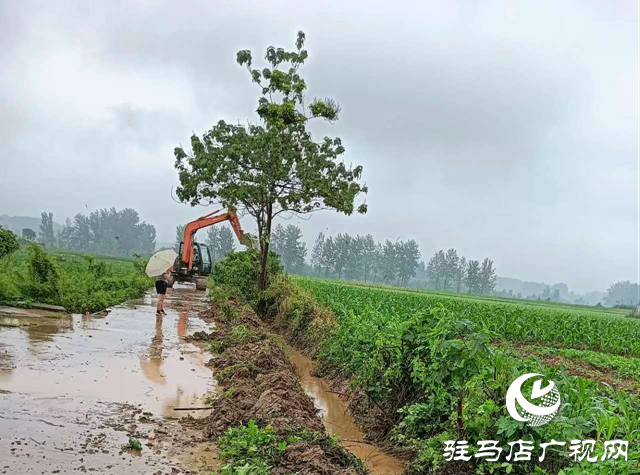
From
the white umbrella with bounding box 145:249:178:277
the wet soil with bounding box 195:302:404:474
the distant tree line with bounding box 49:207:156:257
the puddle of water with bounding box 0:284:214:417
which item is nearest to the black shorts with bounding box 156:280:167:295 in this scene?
the white umbrella with bounding box 145:249:178:277

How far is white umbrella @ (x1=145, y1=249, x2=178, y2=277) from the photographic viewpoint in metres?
13.1

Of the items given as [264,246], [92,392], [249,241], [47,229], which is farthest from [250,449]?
[47,229]

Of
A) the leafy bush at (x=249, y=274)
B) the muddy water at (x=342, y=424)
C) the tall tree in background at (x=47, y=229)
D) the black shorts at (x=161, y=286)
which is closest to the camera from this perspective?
the muddy water at (x=342, y=424)

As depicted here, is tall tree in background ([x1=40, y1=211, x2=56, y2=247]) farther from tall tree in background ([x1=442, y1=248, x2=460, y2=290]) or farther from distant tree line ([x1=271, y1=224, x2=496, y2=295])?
tall tree in background ([x1=442, y1=248, x2=460, y2=290])

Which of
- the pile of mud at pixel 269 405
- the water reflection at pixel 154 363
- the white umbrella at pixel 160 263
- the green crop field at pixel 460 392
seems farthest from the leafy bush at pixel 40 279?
the green crop field at pixel 460 392

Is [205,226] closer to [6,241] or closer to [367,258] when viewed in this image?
[6,241]

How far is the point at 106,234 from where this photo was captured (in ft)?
529

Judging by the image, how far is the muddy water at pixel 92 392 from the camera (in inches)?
184

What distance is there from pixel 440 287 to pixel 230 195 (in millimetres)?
142566

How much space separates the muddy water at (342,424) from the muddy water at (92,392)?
2.13 metres

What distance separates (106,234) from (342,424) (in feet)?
555

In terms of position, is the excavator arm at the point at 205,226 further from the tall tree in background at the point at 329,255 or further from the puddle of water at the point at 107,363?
the tall tree in background at the point at 329,255

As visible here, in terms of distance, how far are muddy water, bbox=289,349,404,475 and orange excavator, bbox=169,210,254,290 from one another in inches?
379

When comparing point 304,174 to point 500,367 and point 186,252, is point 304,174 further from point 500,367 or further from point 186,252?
point 500,367
